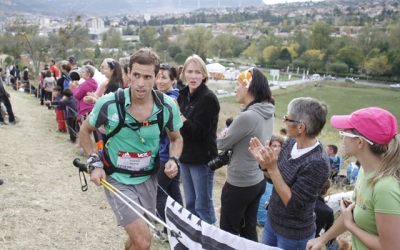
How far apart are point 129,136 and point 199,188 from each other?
52.9 inches

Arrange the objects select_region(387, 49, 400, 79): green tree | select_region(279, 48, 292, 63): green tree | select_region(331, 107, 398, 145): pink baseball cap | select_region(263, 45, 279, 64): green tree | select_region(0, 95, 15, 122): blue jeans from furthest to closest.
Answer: select_region(263, 45, 279, 64): green tree → select_region(279, 48, 292, 63): green tree → select_region(387, 49, 400, 79): green tree → select_region(0, 95, 15, 122): blue jeans → select_region(331, 107, 398, 145): pink baseball cap

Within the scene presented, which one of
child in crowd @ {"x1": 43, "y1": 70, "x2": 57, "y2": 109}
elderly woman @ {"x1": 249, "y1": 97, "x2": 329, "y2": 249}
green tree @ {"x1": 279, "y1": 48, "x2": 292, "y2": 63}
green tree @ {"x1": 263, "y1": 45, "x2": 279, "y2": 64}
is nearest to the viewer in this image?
elderly woman @ {"x1": 249, "y1": 97, "x2": 329, "y2": 249}

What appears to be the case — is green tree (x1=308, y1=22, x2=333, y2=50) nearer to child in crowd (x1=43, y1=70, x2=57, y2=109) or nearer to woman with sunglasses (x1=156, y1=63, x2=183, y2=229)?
child in crowd (x1=43, y1=70, x2=57, y2=109)

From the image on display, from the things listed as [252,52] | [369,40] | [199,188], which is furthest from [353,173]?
[252,52]

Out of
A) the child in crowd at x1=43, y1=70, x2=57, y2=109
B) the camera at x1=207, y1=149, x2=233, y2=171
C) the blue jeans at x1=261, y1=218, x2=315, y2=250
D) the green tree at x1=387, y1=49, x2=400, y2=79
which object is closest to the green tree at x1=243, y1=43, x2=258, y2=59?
the green tree at x1=387, y1=49, x2=400, y2=79

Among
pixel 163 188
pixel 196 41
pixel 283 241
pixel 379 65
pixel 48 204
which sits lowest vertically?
pixel 379 65

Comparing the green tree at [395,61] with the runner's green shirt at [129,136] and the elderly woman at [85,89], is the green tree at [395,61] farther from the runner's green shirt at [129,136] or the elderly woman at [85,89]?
the runner's green shirt at [129,136]

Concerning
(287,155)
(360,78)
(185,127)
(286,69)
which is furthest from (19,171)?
(286,69)

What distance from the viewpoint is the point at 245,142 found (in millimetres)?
3670

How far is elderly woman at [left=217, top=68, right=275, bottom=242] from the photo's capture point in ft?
11.8

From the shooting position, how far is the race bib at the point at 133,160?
3314mm

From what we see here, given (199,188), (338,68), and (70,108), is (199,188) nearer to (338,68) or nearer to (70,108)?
(70,108)

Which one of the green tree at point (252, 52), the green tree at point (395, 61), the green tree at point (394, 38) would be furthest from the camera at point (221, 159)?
the green tree at point (252, 52)

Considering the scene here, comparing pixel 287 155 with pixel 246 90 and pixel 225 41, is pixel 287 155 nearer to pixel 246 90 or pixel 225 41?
pixel 246 90
